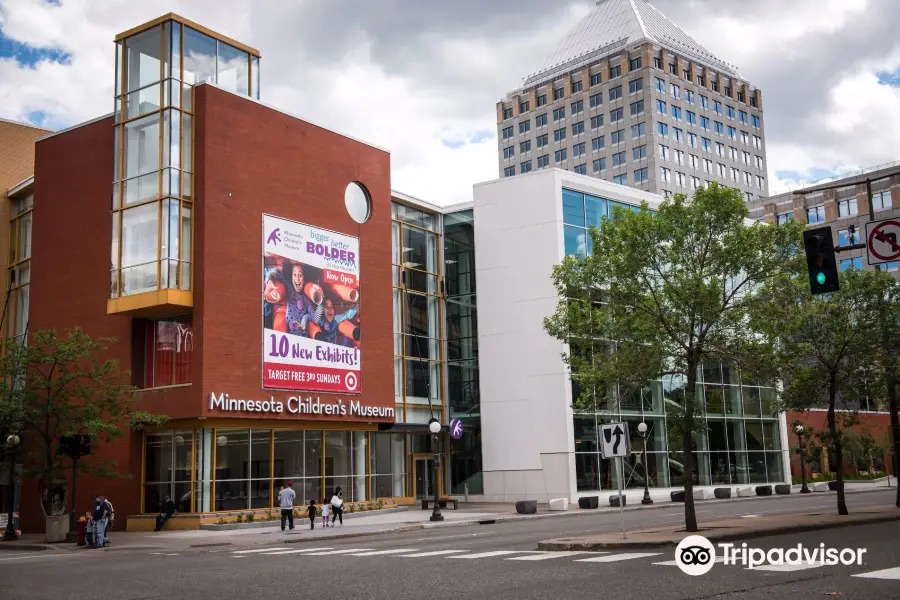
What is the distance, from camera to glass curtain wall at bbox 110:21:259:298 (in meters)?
37.0

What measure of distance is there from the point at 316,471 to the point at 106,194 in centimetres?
1472

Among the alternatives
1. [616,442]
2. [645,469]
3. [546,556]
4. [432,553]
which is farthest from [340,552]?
[645,469]

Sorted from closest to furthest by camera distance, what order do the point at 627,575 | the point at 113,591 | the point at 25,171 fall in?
1. the point at 627,575
2. the point at 113,591
3. the point at 25,171

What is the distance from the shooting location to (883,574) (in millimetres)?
13352

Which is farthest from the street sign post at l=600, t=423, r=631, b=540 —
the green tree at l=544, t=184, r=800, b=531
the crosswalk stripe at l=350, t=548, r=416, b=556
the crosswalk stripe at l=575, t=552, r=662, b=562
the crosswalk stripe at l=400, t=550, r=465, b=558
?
the crosswalk stripe at l=350, t=548, r=416, b=556

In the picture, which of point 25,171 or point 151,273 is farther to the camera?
point 25,171

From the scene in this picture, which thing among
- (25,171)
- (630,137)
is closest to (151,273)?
(25,171)

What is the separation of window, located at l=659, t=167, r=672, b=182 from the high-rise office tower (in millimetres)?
116

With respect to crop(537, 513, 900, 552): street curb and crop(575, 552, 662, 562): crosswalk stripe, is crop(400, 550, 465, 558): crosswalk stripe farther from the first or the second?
crop(575, 552, 662, 562): crosswalk stripe

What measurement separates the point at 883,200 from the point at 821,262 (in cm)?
8868

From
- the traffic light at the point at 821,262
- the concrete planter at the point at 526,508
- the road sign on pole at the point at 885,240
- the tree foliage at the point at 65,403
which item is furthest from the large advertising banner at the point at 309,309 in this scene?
the road sign on pole at the point at 885,240

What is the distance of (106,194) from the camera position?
40.1 meters

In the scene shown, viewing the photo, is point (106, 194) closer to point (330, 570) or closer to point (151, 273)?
point (151, 273)

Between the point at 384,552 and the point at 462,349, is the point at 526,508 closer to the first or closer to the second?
the point at 462,349
